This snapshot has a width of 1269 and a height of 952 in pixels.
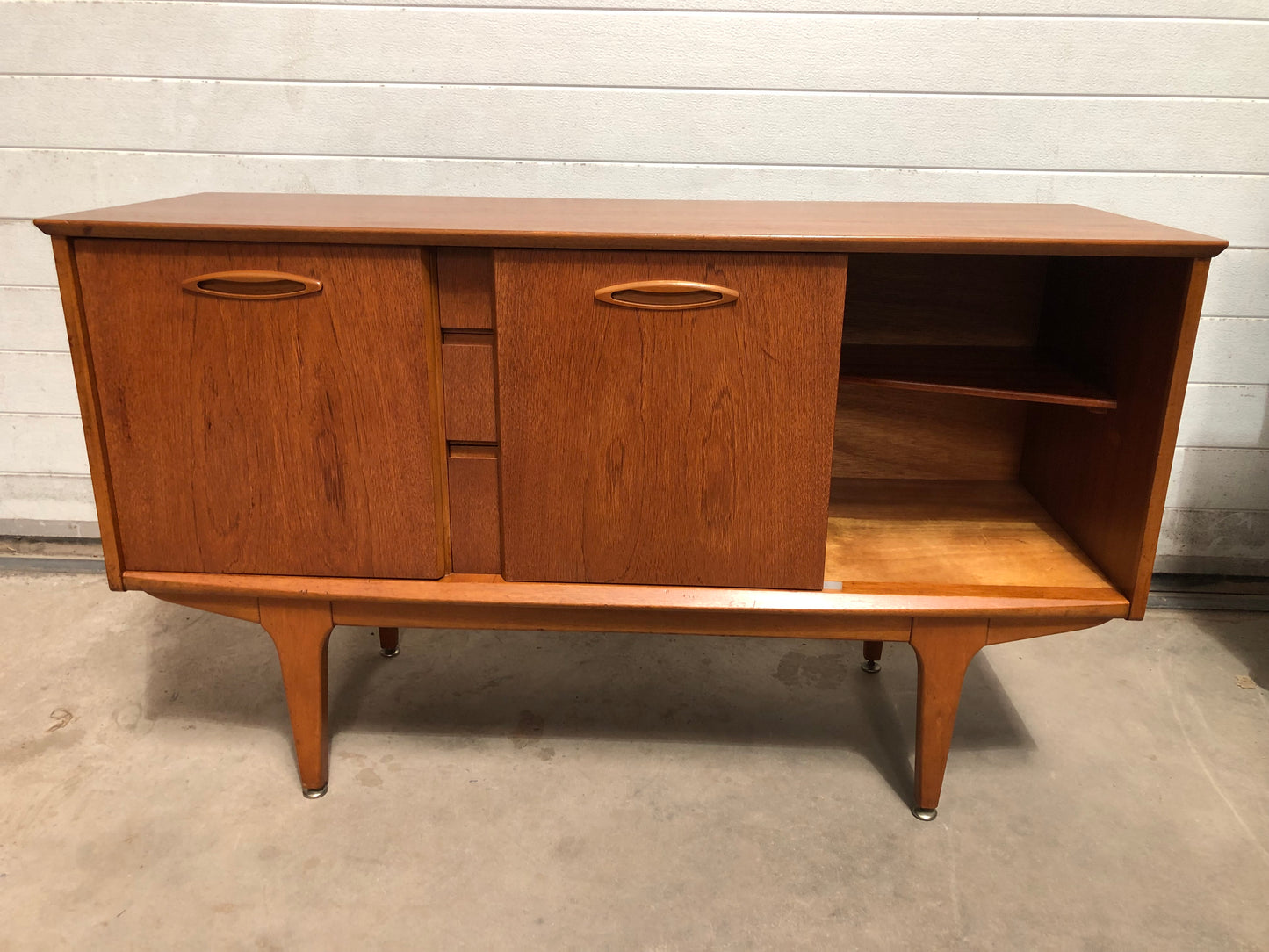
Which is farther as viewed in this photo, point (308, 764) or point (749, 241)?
point (308, 764)

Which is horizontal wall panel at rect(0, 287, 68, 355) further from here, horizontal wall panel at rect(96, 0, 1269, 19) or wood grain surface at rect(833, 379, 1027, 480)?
wood grain surface at rect(833, 379, 1027, 480)

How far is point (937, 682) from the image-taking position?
1.51 metres

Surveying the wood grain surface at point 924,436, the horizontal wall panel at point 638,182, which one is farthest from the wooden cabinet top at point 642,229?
the horizontal wall panel at point 638,182

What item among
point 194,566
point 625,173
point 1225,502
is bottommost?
point 1225,502

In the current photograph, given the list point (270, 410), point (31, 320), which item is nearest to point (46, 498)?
point (31, 320)

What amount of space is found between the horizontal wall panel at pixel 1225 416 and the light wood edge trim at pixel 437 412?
5.60 ft

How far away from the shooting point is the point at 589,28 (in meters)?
1.99

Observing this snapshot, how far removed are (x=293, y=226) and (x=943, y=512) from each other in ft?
3.88

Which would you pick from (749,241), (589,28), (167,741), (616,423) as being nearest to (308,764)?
(167,741)

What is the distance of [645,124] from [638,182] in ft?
0.39

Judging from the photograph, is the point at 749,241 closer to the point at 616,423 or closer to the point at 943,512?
the point at 616,423

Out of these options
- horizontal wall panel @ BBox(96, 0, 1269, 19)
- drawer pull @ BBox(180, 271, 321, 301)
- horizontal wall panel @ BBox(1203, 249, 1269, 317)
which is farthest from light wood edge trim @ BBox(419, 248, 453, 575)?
horizontal wall panel @ BBox(1203, 249, 1269, 317)

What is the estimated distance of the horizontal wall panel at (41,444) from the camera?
2.36m

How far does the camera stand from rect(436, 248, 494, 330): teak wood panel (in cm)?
135
